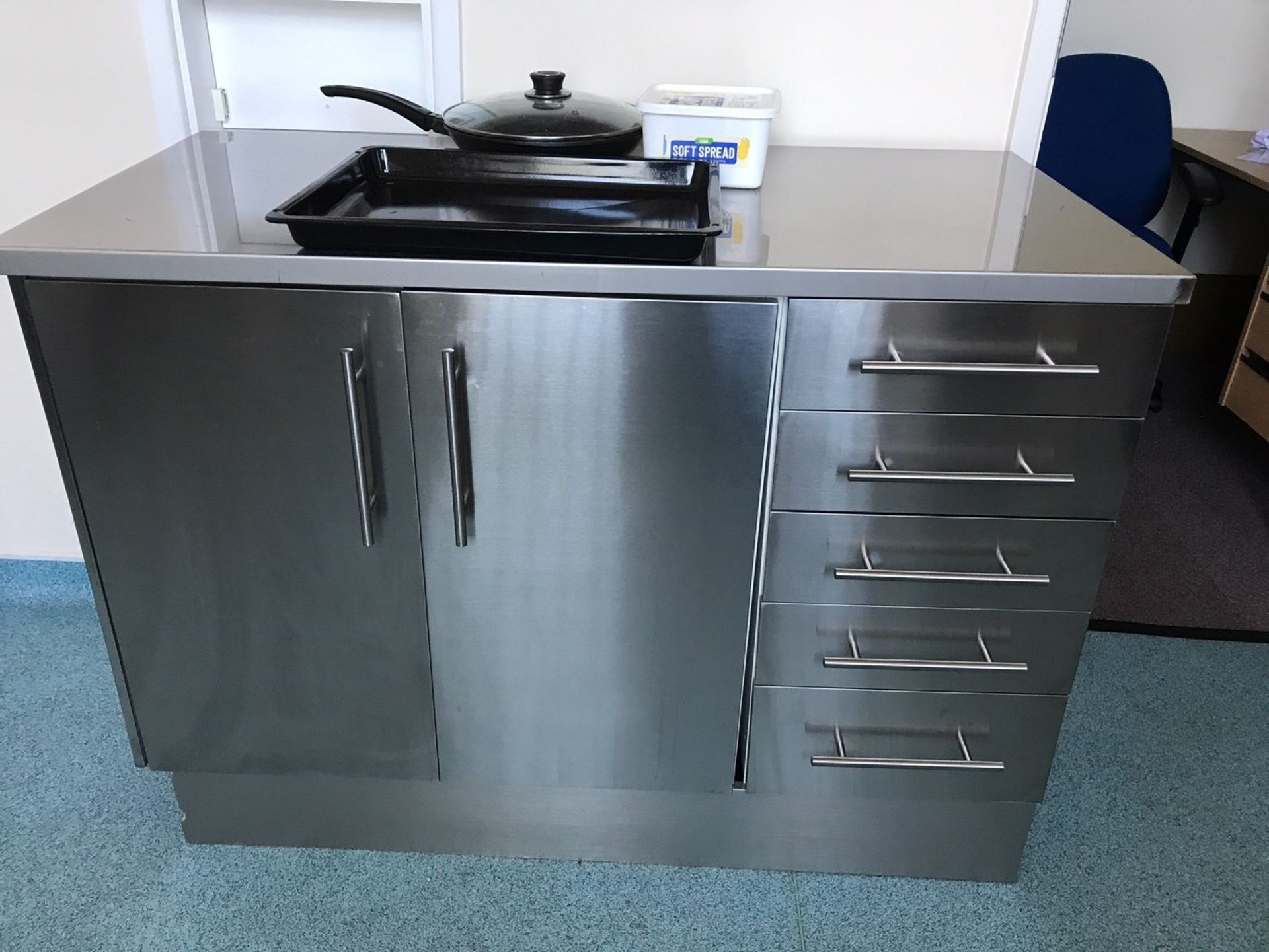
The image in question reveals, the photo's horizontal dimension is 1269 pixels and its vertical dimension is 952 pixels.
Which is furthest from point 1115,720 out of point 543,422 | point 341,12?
point 341,12

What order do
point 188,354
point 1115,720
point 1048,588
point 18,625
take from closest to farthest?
point 188,354 < point 1048,588 < point 1115,720 < point 18,625

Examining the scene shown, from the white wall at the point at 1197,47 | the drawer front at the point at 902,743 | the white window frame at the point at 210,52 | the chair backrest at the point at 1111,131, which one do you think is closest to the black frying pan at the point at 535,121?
the white window frame at the point at 210,52

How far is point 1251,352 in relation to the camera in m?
2.47

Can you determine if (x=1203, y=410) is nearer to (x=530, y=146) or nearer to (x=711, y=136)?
(x=711, y=136)

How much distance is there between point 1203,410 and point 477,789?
2385 mm

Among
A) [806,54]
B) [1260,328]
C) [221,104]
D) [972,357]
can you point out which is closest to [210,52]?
[221,104]

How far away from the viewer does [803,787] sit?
53.0 inches

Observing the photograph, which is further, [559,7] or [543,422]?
[559,7]

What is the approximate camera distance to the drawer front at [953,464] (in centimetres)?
111

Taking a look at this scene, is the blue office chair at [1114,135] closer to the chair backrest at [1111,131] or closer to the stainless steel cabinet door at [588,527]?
the chair backrest at [1111,131]

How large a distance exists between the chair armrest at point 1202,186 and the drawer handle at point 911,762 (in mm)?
1853

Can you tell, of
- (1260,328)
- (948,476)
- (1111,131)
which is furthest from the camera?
(1111,131)

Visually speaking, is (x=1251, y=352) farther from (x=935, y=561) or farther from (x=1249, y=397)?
(x=935, y=561)

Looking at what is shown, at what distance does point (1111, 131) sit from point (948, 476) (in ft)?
6.62
